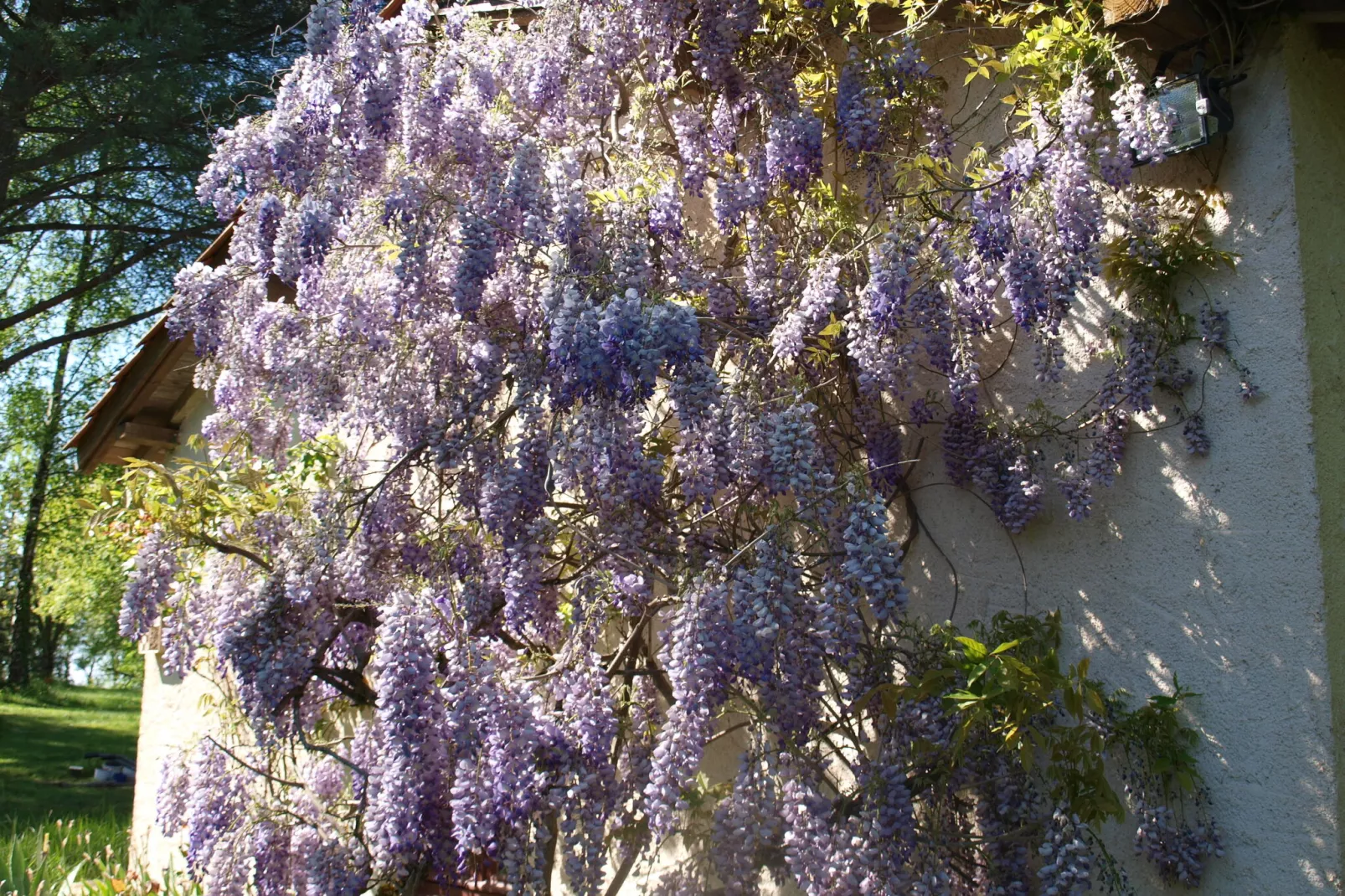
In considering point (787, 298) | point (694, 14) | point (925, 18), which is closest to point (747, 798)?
point (787, 298)

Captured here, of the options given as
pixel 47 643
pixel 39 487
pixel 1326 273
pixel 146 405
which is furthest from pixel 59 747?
pixel 1326 273

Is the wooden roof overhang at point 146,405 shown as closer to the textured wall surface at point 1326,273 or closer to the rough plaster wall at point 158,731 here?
the rough plaster wall at point 158,731

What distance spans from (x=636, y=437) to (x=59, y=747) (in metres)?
15.4

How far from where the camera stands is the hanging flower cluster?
3.03 m

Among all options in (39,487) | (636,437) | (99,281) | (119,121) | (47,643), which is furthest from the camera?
(47,643)

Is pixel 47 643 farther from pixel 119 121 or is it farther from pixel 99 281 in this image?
pixel 119 121

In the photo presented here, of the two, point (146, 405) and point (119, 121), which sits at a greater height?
point (119, 121)

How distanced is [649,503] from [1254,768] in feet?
5.89

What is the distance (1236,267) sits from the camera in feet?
9.94

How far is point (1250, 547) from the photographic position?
2914 millimetres

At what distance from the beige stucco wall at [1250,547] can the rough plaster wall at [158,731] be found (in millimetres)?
5375

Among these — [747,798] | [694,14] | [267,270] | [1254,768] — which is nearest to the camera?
[1254,768]

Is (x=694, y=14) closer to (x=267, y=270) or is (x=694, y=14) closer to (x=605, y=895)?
(x=267, y=270)

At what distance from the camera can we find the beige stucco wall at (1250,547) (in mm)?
2762
